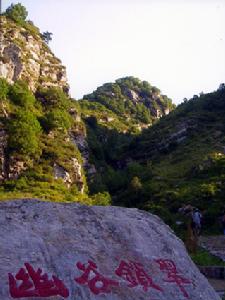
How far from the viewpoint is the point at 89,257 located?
649 centimetres

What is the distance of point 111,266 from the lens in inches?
258

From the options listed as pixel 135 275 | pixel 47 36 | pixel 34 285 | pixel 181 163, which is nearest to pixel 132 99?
pixel 47 36

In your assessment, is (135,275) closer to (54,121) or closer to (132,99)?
(54,121)

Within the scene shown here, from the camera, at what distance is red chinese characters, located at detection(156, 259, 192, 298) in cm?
681

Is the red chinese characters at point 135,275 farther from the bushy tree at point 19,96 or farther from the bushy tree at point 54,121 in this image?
the bushy tree at point 54,121

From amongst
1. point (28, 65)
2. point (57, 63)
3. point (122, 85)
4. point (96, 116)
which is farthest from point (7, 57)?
point (122, 85)

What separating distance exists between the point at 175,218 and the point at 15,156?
70.0 ft

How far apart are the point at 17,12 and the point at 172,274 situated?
63.9m

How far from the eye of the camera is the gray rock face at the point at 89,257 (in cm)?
593

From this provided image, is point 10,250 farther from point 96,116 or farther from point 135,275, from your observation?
point 96,116

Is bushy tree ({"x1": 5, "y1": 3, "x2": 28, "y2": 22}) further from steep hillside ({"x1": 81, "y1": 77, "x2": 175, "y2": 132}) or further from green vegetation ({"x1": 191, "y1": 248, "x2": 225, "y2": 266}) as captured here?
green vegetation ({"x1": 191, "y1": 248, "x2": 225, "y2": 266})

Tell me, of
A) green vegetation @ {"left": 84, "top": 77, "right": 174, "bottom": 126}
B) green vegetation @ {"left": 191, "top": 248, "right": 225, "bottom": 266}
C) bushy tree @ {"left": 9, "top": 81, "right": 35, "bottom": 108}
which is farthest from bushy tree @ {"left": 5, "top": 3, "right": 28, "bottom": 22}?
green vegetation @ {"left": 191, "top": 248, "right": 225, "bottom": 266}

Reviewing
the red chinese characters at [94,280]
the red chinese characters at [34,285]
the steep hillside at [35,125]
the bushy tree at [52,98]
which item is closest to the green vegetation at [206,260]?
the red chinese characters at [94,280]

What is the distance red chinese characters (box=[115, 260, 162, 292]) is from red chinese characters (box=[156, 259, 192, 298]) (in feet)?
0.88
